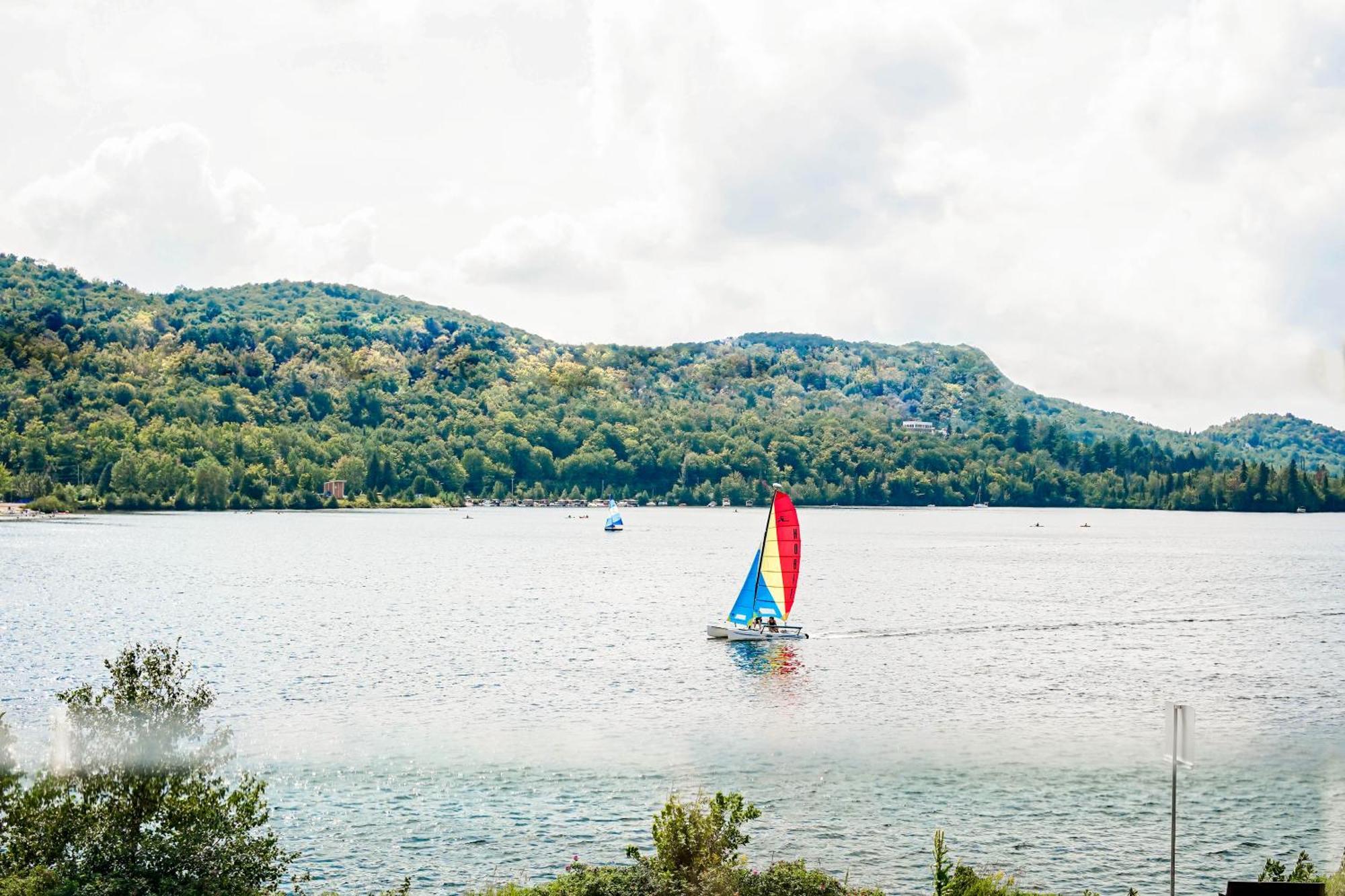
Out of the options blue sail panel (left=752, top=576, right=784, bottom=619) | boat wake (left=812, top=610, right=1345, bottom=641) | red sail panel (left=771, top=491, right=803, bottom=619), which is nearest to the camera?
red sail panel (left=771, top=491, right=803, bottom=619)

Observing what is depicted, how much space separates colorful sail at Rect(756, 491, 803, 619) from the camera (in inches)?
2857

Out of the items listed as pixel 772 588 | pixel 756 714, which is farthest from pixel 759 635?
pixel 756 714

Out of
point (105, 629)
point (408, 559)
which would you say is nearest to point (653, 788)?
point (105, 629)

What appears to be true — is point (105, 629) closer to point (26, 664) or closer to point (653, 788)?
point (26, 664)

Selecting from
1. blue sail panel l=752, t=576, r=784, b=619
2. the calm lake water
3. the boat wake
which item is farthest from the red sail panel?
the boat wake

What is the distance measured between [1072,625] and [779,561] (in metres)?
30.3

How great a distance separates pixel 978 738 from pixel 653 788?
15.9 metres

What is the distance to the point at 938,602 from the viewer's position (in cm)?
10925

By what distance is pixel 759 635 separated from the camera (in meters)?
77.4

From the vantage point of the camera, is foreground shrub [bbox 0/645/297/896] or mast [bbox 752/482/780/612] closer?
foreground shrub [bbox 0/645/297/896]

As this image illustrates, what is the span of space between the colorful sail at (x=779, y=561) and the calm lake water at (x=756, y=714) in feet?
9.45

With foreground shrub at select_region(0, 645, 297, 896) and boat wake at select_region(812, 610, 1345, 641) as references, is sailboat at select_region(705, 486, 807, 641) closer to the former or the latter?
boat wake at select_region(812, 610, 1345, 641)

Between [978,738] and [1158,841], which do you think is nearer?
[1158,841]

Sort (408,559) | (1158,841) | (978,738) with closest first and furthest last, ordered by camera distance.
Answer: (1158,841), (978,738), (408,559)
